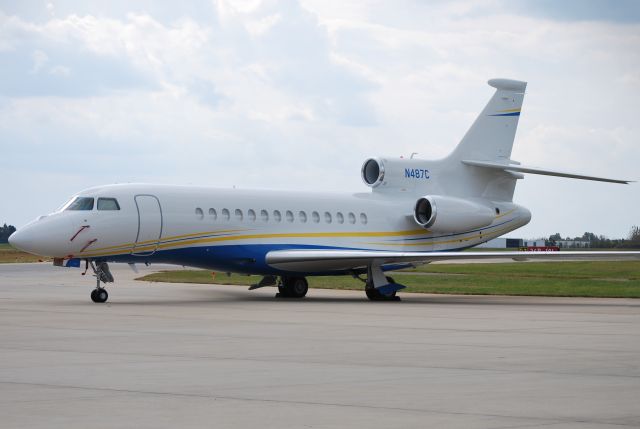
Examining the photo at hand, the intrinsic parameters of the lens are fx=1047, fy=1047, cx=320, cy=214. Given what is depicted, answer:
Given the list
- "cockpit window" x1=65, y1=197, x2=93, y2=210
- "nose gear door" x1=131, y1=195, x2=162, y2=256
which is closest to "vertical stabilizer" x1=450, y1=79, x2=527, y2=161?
"nose gear door" x1=131, y1=195, x2=162, y2=256

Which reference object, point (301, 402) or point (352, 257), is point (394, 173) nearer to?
point (352, 257)

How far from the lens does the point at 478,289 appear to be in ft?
117

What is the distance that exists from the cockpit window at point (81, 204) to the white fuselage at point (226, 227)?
0.43 ft

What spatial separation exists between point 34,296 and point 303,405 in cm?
2259

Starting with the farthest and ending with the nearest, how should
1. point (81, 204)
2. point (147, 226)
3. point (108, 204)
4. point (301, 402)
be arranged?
point (147, 226)
point (108, 204)
point (81, 204)
point (301, 402)

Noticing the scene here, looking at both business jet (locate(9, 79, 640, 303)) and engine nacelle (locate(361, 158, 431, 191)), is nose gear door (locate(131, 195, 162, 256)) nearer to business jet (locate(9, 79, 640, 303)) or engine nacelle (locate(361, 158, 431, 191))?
business jet (locate(9, 79, 640, 303))

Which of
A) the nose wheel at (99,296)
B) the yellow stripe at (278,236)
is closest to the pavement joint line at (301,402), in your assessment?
the nose wheel at (99,296)

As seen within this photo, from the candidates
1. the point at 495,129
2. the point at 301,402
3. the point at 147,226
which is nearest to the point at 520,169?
the point at 495,129

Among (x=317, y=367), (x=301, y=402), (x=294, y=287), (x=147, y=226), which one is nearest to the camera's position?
(x=301, y=402)

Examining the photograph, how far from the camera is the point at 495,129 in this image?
117 ft

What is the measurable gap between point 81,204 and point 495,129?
1486 cm

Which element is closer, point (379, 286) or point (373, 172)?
point (379, 286)

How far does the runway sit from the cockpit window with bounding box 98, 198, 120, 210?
11.6 ft

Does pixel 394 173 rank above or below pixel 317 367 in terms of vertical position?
above
